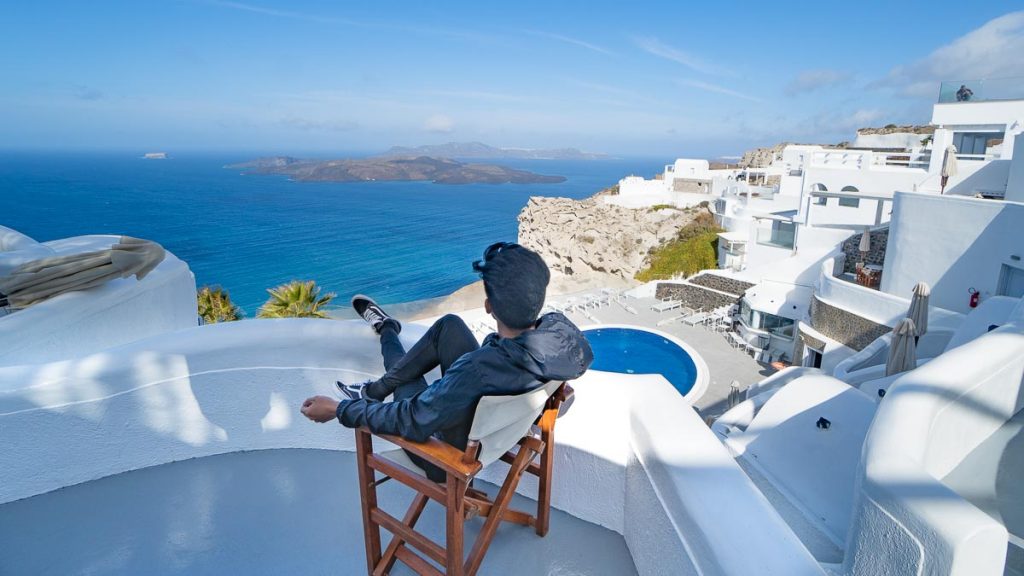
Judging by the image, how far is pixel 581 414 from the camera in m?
2.04

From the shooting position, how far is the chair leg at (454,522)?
1.51 meters

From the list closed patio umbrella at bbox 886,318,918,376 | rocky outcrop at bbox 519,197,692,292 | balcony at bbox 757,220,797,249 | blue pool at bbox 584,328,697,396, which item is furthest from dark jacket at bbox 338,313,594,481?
rocky outcrop at bbox 519,197,692,292

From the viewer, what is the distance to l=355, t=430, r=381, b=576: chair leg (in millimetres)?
1723

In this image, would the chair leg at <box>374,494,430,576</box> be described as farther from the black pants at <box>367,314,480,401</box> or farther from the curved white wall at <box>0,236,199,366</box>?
the curved white wall at <box>0,236,199,366</box>

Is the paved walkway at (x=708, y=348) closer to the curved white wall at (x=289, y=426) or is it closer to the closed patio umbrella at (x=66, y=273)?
→ the curved white wall at (x=289, y=426)

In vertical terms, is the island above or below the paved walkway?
above

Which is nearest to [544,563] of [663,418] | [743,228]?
[663,418]

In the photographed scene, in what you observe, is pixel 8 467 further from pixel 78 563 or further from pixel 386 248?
pixel 386 248

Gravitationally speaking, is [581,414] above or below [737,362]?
above

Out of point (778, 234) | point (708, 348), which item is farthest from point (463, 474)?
point (778, 234)

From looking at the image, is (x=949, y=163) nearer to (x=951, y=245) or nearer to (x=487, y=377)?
(x=951, y=245)

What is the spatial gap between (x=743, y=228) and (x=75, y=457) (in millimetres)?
26922

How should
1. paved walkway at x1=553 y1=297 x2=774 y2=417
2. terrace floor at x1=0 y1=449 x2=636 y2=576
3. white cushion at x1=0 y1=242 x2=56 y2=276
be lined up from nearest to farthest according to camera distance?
1. terrace floor at x1=0 y1=449 x2=636 y2=576
2. white cushion at x1=0 y1=242 x2=56 y2=276
3. paved walkway at x1=553 y1=297 x2=774 y2=417

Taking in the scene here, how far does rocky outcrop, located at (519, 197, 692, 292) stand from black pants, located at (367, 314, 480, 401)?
107ft
